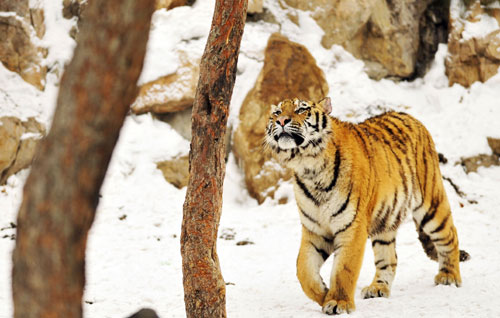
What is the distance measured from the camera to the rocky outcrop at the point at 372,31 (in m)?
8.80

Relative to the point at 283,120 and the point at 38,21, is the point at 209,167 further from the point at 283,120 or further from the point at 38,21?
the point at 38,21

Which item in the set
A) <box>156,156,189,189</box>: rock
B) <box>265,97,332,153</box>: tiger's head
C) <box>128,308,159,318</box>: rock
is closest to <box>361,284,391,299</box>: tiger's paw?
<box>265,97,332,153</box>: tiger's head

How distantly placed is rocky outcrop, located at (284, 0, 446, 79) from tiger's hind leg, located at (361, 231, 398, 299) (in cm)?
433

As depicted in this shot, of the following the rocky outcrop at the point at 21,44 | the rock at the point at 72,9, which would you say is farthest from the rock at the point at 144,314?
the rock at the point at 72,9

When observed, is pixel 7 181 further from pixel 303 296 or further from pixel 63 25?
pixel 303 296

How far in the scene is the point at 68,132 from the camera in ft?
5.39

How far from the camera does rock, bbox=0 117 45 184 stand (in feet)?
23.8

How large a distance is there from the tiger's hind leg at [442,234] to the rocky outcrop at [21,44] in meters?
5.38

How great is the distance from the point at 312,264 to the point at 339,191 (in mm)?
546

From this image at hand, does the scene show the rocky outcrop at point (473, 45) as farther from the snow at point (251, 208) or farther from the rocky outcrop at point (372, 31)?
the rocky outcrop at point (372, 31)

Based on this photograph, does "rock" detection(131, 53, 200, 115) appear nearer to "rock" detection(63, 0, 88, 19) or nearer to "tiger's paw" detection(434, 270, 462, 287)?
"rock" detection(63, 0, 88, 19)

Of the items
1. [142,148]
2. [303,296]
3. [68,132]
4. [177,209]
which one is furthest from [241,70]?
[68,132]

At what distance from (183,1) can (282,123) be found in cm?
520

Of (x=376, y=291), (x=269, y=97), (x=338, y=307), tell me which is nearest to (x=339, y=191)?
(x=338, y=307)
